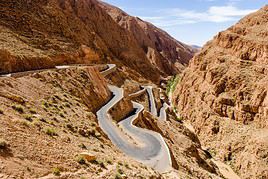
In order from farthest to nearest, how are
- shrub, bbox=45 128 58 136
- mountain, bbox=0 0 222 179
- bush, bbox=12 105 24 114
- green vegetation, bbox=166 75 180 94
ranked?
green vegetation, bbox=166 75 180 94
bush, bbox=12 105 24 114
shrub, bbox=45 128 58 136
mountain, bbox=0 0 222 179

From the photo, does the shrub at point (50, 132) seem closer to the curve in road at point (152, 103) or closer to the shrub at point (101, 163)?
the shrub at point (101, 163)

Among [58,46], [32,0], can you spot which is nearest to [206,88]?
[58,46]

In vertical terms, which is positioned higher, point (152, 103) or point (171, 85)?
point (152, 103)

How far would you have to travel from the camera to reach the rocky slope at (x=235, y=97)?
3676 cm

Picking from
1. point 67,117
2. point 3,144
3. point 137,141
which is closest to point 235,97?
point 137,141

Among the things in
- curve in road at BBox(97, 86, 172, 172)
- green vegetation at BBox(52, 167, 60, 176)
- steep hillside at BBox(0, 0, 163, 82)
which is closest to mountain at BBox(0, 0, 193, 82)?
steep hillside at BBox(0, 0, 163, 82)

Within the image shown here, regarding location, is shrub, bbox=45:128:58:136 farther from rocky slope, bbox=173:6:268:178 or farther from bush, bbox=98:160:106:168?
rocky slope, bbox=173:6:268:178

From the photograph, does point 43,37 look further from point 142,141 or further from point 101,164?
point 101,164

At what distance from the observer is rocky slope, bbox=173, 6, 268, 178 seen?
36.8 metres

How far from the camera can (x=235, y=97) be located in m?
45.0

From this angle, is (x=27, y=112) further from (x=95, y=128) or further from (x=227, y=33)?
(x=227, y=33)

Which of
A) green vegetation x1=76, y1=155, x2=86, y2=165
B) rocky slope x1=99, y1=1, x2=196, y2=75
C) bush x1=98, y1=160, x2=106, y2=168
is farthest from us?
rocky slope x1=99, y1=1, x2=196, y2=75

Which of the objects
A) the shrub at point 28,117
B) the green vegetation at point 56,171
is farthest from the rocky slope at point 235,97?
the green vegetation at point 56,171

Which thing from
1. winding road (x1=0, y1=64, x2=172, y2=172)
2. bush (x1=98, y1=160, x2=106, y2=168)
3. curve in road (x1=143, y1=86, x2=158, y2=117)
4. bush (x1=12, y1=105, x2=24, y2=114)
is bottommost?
curve in road (x1=143, y1=86, x2=158, y2=117)
